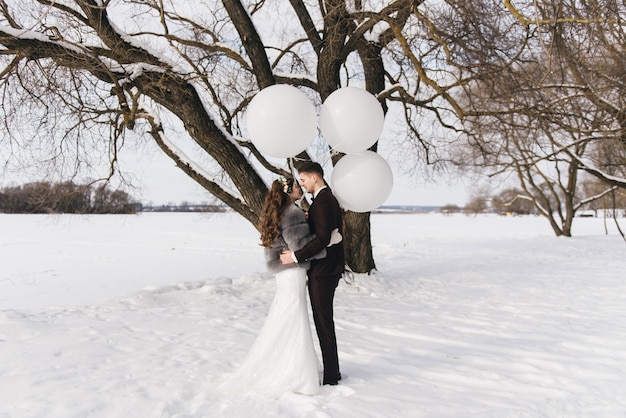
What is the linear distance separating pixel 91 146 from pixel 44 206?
147 centimetres

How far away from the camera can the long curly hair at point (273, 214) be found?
10.2 feet

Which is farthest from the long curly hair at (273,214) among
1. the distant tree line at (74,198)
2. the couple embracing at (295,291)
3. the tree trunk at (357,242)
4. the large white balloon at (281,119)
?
the distant tree line at (74,198)

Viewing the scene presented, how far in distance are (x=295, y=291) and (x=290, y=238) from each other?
0.39 metres

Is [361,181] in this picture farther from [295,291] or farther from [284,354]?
[284,354]

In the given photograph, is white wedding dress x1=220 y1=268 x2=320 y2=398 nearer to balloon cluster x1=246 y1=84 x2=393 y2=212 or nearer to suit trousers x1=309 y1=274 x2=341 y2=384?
suit trousers x1=309 y1=274 x2=341 y2=384

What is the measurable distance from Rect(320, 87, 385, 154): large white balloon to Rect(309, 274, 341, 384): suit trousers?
3.53ft

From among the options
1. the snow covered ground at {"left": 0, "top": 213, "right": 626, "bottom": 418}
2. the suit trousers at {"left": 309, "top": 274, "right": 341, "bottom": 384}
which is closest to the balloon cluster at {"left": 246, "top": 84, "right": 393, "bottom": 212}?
the suit trousers at {"left": 309, "top": 274, "right": 341, "bottom": 384}

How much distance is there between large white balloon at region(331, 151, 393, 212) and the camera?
340 cm

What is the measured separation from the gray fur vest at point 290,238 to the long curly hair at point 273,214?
0.03 metres

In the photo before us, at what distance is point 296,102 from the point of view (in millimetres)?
3258

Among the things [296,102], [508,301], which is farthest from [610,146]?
[296,102]

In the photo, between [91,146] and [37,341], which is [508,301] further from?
[91,146]

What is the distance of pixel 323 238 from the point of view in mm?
3080

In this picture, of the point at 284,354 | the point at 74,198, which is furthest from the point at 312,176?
the point at 74,198
